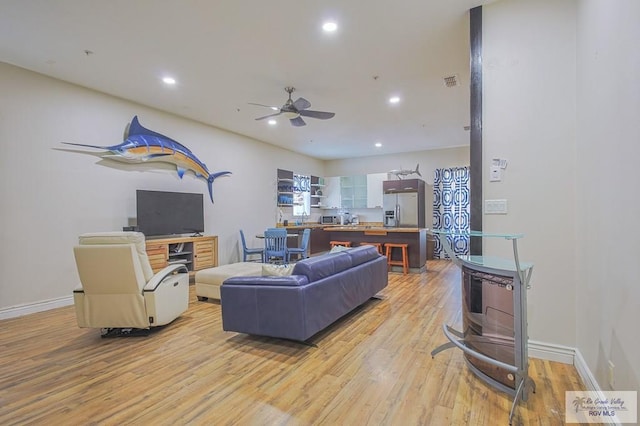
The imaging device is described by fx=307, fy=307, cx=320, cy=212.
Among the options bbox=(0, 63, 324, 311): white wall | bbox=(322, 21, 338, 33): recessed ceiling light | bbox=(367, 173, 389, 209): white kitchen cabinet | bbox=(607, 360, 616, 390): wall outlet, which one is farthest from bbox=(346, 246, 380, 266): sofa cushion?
bbox=(367, 173, 389, 209): white kitchen cabinet

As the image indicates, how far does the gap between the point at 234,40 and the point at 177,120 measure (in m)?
3.01

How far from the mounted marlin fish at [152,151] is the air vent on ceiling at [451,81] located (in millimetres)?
4602

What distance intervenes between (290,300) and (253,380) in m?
0.68

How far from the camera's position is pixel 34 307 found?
3.97 metres

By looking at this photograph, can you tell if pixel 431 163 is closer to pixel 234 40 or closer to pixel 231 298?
pixel 234 40

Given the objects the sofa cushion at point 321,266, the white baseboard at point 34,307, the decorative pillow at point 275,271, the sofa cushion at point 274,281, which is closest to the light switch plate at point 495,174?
the sofa cushion at point 321,266

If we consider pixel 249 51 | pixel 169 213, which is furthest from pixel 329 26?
pixel 169 213

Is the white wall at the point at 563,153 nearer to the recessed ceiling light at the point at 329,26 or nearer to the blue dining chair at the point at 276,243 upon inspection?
the recessed ceiling light at the point at 329,26

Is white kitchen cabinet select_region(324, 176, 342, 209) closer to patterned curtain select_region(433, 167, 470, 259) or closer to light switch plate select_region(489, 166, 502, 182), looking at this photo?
patterned curtain select_region(433, 167, 470, 259)

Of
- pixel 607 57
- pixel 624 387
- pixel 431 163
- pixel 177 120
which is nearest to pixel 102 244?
pixel 177 120

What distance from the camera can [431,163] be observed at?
344 inches

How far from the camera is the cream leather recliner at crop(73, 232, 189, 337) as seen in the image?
294 centimetres

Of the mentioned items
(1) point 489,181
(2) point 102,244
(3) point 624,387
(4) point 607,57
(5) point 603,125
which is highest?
(4) point 607,57

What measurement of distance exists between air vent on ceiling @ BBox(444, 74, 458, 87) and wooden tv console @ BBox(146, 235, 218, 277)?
4735mm
